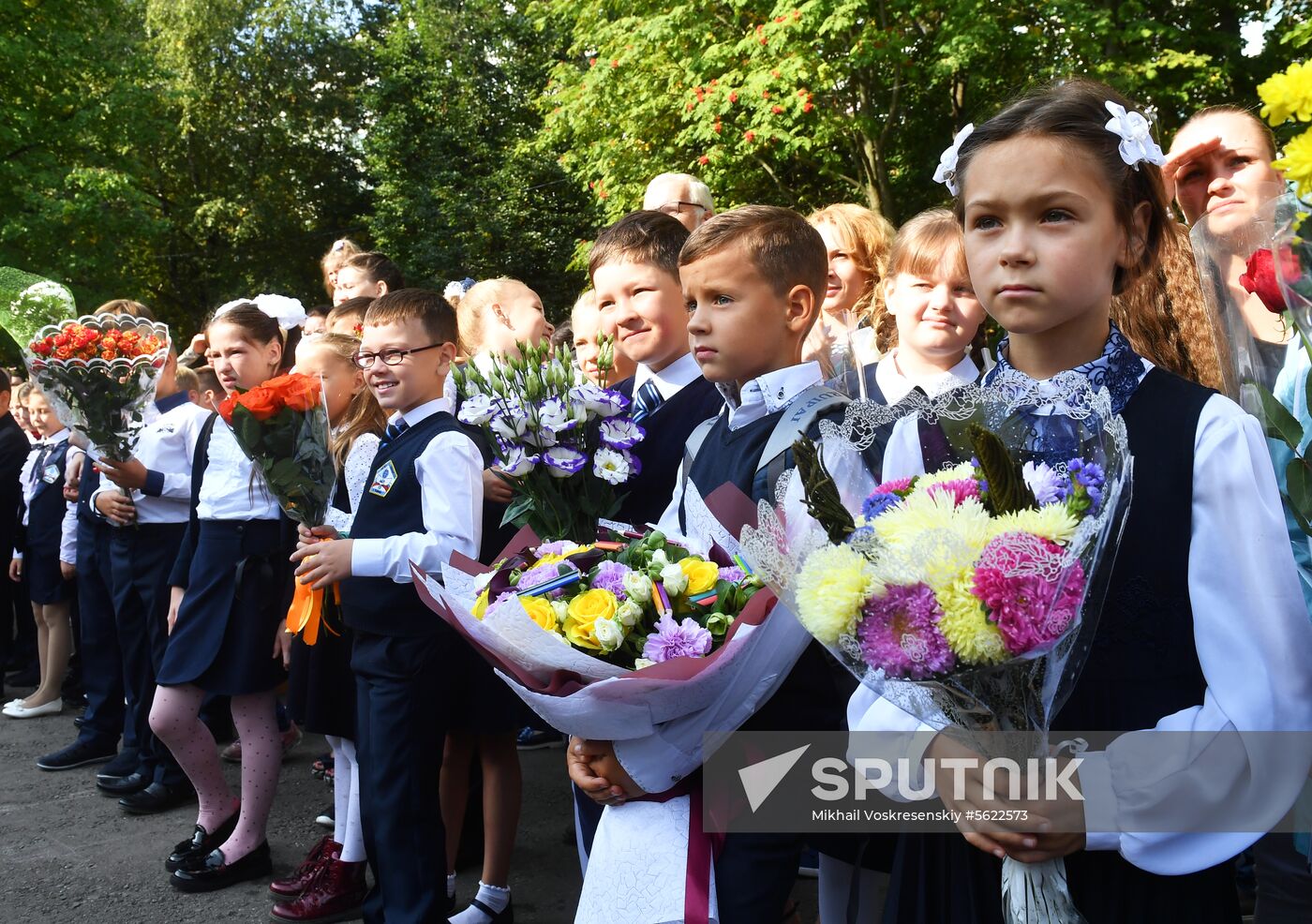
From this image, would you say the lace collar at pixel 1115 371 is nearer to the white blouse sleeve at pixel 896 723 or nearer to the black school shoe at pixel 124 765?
the white blouse sleeve at pixel 896 723

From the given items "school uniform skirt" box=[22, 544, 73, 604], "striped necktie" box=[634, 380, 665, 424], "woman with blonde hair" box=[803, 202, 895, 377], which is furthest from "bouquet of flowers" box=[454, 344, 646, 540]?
"school uniform skirt" box=[22, 544, 73, 604]

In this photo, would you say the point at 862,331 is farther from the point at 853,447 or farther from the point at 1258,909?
the point at 853,447

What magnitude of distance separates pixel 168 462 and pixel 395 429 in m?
2.47

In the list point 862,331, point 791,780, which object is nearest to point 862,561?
point 791,780

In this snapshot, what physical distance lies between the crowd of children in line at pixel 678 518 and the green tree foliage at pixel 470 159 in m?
18.7

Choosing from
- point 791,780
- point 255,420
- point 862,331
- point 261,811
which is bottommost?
A: point 261,811

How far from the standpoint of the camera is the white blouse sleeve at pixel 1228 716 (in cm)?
165

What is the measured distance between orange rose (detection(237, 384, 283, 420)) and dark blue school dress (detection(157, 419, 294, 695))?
39.8 inches

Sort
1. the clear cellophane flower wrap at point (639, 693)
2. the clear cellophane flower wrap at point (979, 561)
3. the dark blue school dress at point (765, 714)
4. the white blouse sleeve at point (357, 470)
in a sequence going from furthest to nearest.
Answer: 1. the white blouse sleeve at point (357, 470)
2. the dark blue school dress at point (765, 714)
3. the clear cellophane flower wrap at point (639, 693)
4. the clear cellophane flower wrap at point (979, 561)

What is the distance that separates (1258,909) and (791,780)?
1200 millimetres

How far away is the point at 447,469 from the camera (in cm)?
394

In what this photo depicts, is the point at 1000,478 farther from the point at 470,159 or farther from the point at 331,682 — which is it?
the point at 470,159

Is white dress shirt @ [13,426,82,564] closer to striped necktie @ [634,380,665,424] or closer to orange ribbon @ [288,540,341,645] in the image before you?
orange ribbon @ [288,540,341,645]

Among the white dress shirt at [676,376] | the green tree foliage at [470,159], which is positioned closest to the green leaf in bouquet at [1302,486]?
the white dress shirt at [676,376]
